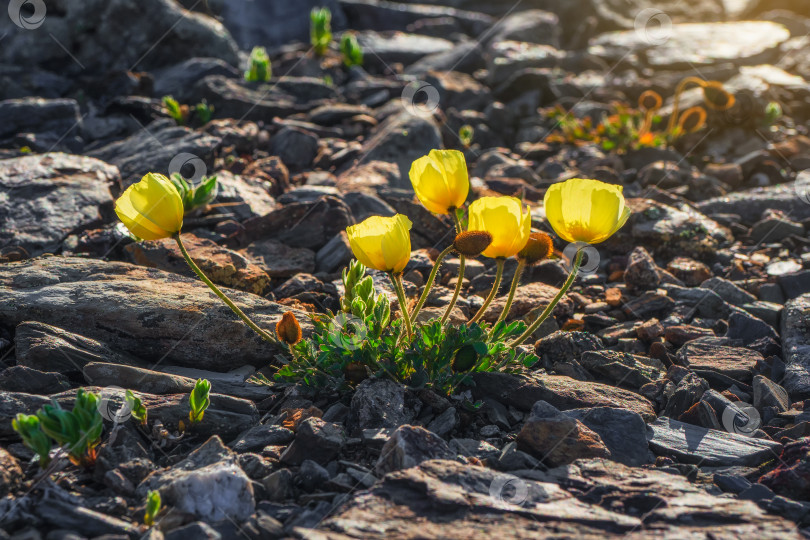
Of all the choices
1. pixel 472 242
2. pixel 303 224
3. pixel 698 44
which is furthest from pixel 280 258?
pixel 698 44

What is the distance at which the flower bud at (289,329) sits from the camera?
333 centimetres

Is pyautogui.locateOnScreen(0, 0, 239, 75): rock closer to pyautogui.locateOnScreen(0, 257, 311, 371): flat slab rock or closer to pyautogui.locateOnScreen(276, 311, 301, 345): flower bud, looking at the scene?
pyautogui.locateOnScreen(0, 257, 311, 371): flat slab rock

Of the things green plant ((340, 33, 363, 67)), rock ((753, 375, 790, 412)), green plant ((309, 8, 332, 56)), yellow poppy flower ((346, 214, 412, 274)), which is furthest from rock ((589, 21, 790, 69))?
yellow poppy flower ((346, 214, 412, 274))

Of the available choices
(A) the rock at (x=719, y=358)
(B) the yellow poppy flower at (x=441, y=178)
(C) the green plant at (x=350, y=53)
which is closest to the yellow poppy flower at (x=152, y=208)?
(B) the yellow poppy flower at (x=441, y=178)

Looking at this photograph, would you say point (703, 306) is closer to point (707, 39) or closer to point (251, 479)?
point (251, 479)

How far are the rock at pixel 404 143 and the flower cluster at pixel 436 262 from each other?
3004mm

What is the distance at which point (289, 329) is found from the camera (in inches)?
132

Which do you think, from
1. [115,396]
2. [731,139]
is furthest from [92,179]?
[731,139]

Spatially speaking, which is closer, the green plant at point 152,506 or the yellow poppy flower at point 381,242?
the green plant at point 152,506

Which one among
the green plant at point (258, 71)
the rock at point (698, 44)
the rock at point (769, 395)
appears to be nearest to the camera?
the rock at point (769, 395)

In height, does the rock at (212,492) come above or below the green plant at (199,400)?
below

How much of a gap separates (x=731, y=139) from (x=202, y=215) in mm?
5338

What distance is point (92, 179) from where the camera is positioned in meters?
5.52

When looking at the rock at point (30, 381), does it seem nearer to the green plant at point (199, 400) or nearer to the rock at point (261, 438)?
the green plant at point (199, 400)
